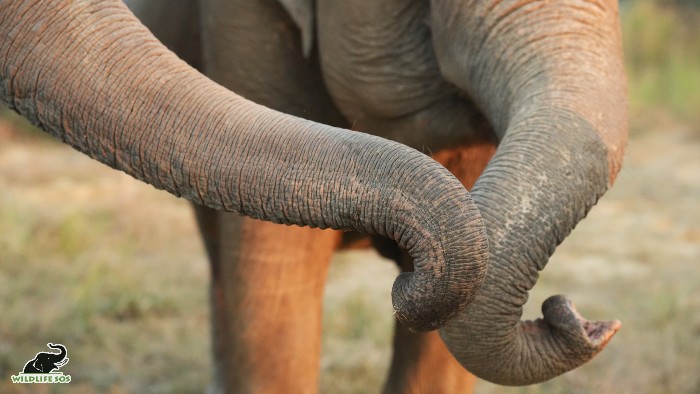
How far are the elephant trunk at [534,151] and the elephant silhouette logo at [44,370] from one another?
87.4 inches

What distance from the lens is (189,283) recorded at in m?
5.92

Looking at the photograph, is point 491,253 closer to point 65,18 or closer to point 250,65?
point 65,18

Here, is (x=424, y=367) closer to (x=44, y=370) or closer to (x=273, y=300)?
(x=273, y=300)

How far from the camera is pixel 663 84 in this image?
10.1 metres

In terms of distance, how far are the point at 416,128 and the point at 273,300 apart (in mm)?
792

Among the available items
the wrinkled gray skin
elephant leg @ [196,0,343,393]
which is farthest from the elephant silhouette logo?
the wrinkled gray skin

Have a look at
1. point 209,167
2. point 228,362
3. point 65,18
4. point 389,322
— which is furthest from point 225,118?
point 389,322

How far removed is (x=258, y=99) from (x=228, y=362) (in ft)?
2.92

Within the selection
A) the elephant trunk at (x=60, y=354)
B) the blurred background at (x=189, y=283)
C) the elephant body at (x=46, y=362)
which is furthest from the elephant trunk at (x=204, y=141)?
the elephant trunk at (x=60, y=354)

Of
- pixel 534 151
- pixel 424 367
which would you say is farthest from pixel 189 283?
pixel 534 151

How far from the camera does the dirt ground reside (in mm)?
4602

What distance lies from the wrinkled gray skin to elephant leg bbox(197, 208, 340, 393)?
546mm

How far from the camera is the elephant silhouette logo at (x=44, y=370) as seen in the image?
13.5 ft

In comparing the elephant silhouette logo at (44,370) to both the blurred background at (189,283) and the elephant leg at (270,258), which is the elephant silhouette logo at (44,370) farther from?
the elephant leg at (270,258)
